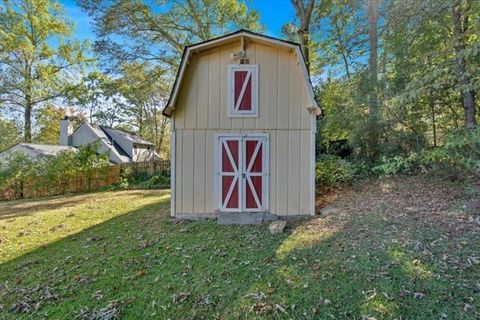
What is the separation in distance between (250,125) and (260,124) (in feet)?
0.75

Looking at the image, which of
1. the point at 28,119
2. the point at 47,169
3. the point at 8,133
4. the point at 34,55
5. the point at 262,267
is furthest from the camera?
the point at 8,133

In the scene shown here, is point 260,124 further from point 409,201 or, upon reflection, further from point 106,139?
point 106,139

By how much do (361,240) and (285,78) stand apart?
12.2 feet

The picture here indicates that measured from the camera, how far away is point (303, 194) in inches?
244

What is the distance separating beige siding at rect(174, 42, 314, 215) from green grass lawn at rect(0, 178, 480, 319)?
2.60ft

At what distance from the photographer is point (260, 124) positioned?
6.18 meters

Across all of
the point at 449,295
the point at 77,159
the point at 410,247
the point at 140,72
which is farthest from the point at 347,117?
the point at 77,159

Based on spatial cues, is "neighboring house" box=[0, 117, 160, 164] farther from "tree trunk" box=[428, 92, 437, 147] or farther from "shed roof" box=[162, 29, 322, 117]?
"tree trunk" box=[428, 92, 437, 147]

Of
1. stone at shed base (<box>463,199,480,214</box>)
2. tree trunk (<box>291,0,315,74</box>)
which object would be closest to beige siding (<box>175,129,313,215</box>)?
stone at shed base (<box>463,199,480,214</box>)

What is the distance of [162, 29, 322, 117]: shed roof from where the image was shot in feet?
19.3

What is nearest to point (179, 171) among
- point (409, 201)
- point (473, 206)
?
point (409, 201)

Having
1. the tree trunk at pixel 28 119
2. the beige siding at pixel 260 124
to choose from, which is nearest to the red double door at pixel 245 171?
the beige siding at pixel 260 124

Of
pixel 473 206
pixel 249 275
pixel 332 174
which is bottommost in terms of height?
pixel 249 275

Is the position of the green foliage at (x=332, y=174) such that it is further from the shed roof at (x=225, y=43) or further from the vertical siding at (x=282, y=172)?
the shed roof at (x=225, y=43)
